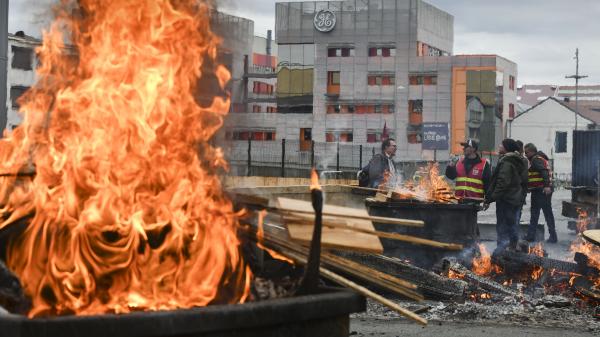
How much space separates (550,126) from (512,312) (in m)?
74.1

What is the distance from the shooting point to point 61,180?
5.35 meters

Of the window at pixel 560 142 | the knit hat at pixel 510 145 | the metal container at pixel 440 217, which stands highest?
the window at pixel 560 142

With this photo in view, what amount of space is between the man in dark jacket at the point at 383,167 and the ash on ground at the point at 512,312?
15.2ft

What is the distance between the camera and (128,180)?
525 centimetres

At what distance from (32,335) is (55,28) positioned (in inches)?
117

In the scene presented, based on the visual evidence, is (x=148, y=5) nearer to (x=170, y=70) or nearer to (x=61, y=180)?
(x=170, y=70)

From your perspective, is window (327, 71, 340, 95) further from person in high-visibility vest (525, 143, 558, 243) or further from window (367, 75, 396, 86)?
person in high-visibility vest (525, 143, 558, 243)

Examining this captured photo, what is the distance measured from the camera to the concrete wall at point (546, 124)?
263 ft

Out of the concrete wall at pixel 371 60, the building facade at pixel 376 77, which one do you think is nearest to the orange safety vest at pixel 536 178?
the building facade at pixel 376 77

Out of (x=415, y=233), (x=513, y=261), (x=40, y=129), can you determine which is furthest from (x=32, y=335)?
(x=415, y=233)

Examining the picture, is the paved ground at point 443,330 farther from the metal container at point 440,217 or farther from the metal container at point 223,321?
the metal container at point 440,217

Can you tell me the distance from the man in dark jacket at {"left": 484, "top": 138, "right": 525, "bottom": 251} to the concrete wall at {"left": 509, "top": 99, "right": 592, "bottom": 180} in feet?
221

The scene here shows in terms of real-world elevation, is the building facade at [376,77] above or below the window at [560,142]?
above

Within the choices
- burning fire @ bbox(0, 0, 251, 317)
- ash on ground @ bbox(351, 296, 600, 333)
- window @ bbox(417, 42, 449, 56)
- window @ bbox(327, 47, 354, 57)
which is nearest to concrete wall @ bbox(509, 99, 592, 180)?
window @ bbox(417, 42, 449, 56)
